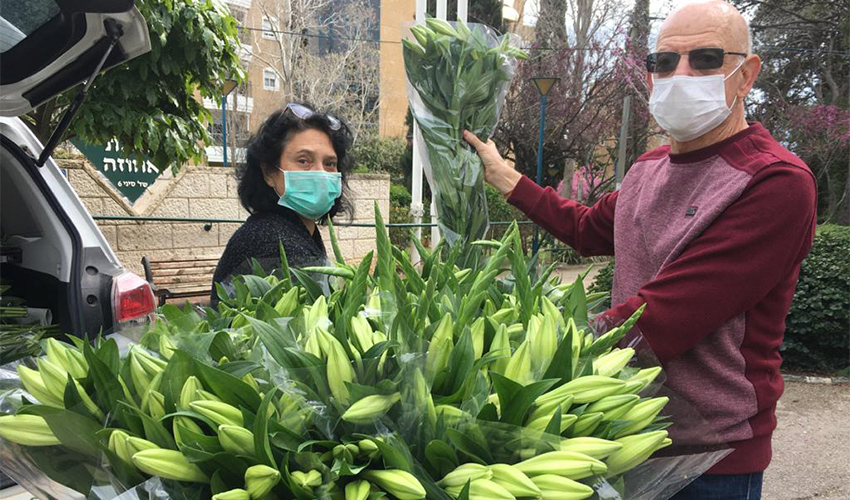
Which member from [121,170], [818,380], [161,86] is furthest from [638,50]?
[161,86]

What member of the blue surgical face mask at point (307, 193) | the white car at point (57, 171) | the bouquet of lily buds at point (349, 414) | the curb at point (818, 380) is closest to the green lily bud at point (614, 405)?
the bouquet of lily buds at point (349, 414)

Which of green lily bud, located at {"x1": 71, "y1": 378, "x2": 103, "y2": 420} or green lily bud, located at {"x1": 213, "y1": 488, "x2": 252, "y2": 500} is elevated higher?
green lily bud, located at {"x1": 71, "y1": 378, "x2": 103, "y2": 420}

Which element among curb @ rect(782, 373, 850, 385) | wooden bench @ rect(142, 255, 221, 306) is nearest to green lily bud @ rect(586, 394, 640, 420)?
curb @ rect(782, 373, 850, 385)

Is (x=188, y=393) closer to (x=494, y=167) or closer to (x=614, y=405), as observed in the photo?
(x=614, y=405)

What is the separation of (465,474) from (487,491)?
0.11 ft

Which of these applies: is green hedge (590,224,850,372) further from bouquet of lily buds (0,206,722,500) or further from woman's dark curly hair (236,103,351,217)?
bouquet of lily buds (0,206,722,500)

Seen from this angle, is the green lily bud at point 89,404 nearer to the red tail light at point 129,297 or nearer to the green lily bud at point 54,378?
the green lily bud at point 54,378

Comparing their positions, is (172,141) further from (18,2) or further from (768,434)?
(768,434)

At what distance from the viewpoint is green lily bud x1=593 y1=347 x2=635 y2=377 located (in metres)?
0.90

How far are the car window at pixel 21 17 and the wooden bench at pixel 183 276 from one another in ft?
18.6

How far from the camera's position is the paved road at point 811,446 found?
4176mm

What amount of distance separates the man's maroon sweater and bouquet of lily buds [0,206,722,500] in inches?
16.6

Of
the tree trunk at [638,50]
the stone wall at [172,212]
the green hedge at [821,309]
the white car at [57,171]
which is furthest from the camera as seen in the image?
the tree trunk at [638,50]

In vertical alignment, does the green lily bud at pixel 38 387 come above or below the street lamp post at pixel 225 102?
below
